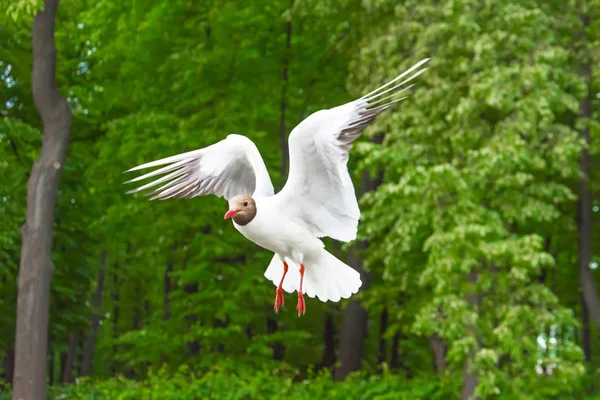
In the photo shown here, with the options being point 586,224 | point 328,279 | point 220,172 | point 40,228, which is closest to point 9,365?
point 40,228

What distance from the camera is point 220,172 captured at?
5512mm

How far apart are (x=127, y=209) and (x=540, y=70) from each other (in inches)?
281

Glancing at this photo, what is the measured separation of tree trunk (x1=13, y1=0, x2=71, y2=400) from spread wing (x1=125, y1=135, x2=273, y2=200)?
7.87m

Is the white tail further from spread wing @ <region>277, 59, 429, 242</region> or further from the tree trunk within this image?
the tree trunk

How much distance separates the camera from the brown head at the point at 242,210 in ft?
13.9

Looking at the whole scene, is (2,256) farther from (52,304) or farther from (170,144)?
(170,144)

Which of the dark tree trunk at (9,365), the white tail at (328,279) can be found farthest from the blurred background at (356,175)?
the white tail at (328,279)

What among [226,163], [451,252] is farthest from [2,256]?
[226,163]

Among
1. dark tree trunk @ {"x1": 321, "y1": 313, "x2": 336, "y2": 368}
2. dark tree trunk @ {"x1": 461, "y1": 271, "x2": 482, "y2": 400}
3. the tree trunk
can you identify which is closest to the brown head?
dark tree trunk @ {"x1": 461, "y1": 271, "x2": 482, "y2": 400}

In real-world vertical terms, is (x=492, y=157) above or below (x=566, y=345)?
above

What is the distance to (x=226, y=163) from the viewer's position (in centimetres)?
552

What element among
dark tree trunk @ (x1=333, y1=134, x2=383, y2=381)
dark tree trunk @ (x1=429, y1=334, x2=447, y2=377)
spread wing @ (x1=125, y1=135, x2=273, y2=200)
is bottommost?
spread wing @ (x1=125, y1=135, x2=273, y2=200)

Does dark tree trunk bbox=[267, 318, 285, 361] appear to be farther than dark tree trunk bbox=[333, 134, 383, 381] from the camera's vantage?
Yes

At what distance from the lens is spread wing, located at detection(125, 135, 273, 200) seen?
5.14 meters
